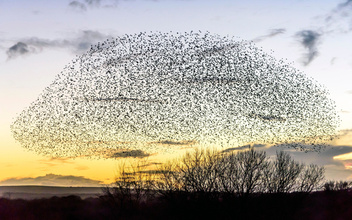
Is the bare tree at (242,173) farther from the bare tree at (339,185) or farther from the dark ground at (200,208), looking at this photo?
the bare tree at (339,185)

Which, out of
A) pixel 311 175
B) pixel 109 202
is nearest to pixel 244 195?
pixel 311 175

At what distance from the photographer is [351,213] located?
51.0 m

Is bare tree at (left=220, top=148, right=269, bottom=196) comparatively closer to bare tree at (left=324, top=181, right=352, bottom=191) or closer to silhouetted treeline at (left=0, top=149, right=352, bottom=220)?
silhouetted treeline at (left=0, top=149, right=352, bottom=220)

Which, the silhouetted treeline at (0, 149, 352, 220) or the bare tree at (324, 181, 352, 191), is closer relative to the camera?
the silhouetted treeline at (0, 149, 352, 220)

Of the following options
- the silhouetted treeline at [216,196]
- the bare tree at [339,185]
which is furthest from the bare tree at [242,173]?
the bare tree at [339,185]

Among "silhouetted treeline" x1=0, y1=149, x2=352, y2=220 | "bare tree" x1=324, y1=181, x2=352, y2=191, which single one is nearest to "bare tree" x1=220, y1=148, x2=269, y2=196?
"silhouetted treeline" x1=0, y1=149, x2=352, y2=220

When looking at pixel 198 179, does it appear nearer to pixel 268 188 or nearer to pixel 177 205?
pixel 177 205

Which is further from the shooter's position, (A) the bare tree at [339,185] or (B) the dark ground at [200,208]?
(A) the bare tree at [339,185]

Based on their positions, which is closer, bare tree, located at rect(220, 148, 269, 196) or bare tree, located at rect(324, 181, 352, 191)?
bare tree, located at rect(220, 148, 269, 196)

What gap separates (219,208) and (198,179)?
4.33m

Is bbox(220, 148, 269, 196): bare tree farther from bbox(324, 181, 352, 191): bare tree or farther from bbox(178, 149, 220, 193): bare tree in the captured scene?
bbox(324, 181, 352, 191): bare tree

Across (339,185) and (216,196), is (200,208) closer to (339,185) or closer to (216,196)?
(216,196)

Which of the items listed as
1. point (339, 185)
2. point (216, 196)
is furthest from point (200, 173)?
point (339, 185)

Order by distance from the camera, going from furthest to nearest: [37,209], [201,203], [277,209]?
[37,209] < [277,209] < [201,203]
